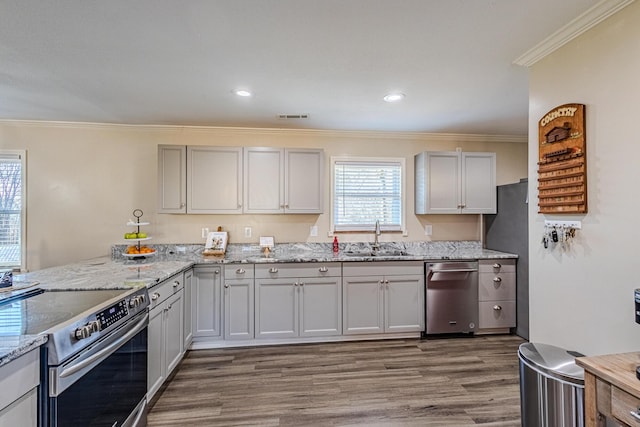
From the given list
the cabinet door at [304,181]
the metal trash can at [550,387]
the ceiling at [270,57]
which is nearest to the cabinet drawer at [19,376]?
the ceiling at [270,57]

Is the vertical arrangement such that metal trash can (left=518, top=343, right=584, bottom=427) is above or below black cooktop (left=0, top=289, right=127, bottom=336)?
below

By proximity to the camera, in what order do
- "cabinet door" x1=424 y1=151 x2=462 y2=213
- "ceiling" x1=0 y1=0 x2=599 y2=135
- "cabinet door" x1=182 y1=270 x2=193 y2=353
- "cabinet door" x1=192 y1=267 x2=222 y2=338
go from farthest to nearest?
"cabinet door" x1=424 y1=151 x2=462 y2=213 → "cabinet door" x1=192 y1=267 x2=222 y2=338 → "cabinet door" x1=182 y1=270 x2=193 y2=353 → "ceiling" x1=0 y1=0 x2=599 y2=135

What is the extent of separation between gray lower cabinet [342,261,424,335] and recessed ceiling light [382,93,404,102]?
166 centimetres

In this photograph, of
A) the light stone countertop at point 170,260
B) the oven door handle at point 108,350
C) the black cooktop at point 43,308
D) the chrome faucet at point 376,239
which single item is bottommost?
the oven door handle at point 108,350

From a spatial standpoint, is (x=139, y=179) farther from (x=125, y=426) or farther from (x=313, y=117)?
(x=125, y=426)

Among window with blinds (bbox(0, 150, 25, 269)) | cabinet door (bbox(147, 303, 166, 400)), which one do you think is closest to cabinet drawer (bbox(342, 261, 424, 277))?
cabinet door (bbox(147, 303, 166, 400))

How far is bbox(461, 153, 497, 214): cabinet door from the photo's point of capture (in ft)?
12.5

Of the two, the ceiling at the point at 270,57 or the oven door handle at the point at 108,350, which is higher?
the ceiling at the point at 270,57

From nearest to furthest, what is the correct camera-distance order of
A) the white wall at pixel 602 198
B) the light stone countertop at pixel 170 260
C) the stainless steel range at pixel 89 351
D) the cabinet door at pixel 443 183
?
the stainless steel range at pixel 89 351 → the white wall at pixel 602 198 → the light stone countertop at pixel 170 260 → the cabinet door at pixel 443 183

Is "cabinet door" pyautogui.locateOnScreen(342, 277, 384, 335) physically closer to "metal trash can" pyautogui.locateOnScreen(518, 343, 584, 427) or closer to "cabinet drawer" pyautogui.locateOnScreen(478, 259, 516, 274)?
"cabinet drawer" pyautogui.locateOnScreen(478, 259, 516, 274)

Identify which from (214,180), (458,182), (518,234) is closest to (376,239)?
(458,182)

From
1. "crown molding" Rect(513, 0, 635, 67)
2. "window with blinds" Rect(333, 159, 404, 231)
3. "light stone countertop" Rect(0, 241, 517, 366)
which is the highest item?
"crown molding" Rect(513, 0, 635, 67)

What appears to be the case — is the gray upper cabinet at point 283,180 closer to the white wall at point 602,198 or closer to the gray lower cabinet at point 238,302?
the gray lower cabinet at point 238,302

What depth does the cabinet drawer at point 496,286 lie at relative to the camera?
3.50 metres
